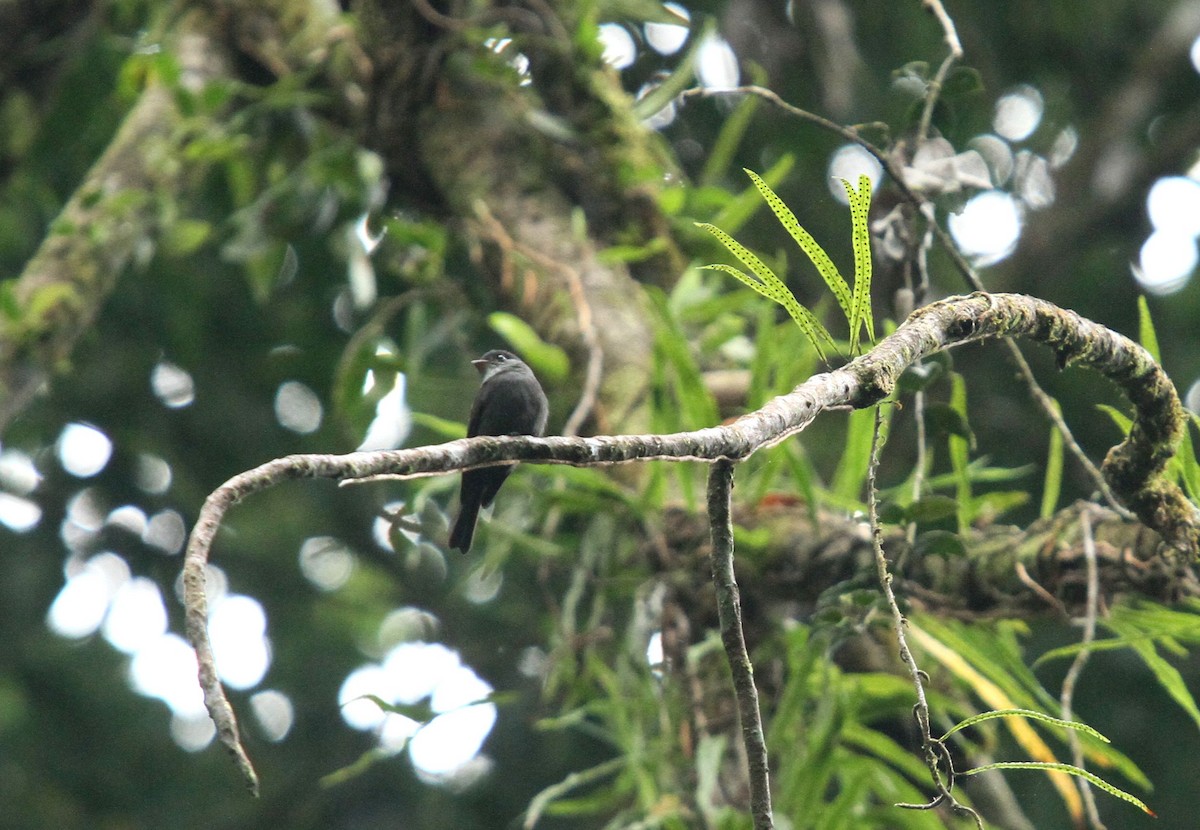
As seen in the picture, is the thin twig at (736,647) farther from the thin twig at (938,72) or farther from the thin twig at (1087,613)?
the thin twig at (938,72)

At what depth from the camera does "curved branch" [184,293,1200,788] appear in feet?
3.28

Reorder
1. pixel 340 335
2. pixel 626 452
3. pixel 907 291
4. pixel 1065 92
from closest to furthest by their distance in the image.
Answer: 1. pixel 626 452
2. pixel 907 291
3. pixel 340 335
4. pixel 1065 92

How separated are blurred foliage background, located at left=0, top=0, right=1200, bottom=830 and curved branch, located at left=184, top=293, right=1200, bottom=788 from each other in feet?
1.38

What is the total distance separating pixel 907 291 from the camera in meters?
2.45

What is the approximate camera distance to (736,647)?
1204 mm

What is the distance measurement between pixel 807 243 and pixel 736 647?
22.5 inches

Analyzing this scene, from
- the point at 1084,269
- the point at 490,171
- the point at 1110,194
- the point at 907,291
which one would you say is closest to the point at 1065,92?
the point at 1110,194

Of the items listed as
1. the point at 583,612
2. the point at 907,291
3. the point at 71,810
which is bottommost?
the point at 71,810

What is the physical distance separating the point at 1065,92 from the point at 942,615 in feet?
15.6

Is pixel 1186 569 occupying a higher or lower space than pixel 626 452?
lower

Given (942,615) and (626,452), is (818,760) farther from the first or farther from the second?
(626,452)

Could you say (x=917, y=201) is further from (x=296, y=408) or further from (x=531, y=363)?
(x=296, y=408)

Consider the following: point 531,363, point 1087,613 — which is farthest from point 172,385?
point 1087,613

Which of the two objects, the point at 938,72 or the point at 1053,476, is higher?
the point at 938,72
